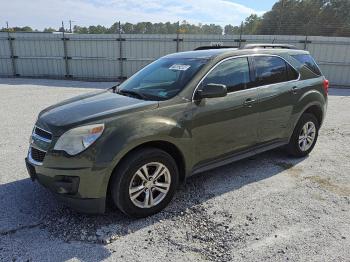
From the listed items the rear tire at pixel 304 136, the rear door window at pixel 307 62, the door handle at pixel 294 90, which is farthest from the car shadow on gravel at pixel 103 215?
the rear door window at pixel 307 62

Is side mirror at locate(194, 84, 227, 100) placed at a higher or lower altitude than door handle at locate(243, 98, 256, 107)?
higher

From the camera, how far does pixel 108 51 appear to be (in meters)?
15.1

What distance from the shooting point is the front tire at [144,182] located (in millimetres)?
3254

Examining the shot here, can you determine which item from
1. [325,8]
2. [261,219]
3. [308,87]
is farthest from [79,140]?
[325,8]

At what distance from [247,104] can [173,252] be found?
7.00 feet

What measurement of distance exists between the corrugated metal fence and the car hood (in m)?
11.3

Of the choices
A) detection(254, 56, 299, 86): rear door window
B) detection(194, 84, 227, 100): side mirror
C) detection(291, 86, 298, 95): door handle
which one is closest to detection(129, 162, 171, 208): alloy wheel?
detection(194, 84, 227, 100): side mirror

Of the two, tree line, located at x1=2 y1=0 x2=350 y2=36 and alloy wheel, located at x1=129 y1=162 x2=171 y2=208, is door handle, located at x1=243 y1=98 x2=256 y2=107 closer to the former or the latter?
alloy wheel, located at x1=129 y1=162 x2=171 y2=208

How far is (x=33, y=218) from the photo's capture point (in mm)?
3479

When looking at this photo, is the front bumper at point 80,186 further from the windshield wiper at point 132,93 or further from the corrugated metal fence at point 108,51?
the corrugated metal fence at point 108,51

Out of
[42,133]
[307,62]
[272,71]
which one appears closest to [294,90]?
[272,71]

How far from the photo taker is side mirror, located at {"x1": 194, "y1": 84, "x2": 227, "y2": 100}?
369 centimetres

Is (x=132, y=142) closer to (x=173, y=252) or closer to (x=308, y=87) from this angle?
(x=173, y=252)

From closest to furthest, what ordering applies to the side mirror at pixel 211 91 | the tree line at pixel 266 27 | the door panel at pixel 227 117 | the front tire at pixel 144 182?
1. the front tire at pixel 144 182
2. the side mirror at pixel 211 91
3. the door panel at pixel 227 117
4. the tree line at pixel 266 27
